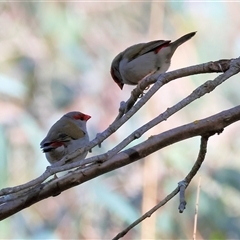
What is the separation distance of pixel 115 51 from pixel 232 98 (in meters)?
1.09

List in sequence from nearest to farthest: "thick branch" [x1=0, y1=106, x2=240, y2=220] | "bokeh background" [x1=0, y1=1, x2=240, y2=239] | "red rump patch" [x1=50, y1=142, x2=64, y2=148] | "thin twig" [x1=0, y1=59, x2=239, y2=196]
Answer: "thin twig" [x1=0, y1=59, x2=239, y2=196]
"thick branch" [x1=0, y1=106, x2=240, y2=220]
"red rump patch" [x1=50, y1=142, x2=64, y2=148]
"bokeh background" [x1=0, y1=1, x2=240, y2=239]

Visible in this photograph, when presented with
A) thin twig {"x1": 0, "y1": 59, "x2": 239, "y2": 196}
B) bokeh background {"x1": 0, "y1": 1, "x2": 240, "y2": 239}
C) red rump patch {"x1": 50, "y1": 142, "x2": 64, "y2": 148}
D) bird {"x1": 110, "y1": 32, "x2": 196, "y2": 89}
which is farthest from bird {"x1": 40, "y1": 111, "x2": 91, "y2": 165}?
bokeh background {"x1": 0, "y1": 1, "x2": 240, "y2": 239}

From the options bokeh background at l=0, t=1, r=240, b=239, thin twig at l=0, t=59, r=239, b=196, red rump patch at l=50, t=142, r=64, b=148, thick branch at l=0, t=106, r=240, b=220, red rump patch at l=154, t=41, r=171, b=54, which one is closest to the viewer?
thin twig at l=0, t=59, r=239, b=196

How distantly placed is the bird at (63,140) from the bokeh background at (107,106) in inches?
46.9

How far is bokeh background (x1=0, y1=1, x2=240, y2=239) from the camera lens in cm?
356

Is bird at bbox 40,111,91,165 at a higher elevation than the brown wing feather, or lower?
lower

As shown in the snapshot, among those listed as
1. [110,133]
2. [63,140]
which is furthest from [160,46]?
[110,133]

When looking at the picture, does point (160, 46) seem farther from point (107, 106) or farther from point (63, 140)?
point (107, 106)

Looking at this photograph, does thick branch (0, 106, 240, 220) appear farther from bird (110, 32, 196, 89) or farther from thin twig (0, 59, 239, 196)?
bird (110, 32, 196, 89)

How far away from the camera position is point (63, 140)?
2096mm

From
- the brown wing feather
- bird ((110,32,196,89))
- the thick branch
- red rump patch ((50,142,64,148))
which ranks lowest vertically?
the thick branch

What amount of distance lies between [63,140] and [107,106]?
1838 mm

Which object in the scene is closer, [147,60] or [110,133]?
[110,133]

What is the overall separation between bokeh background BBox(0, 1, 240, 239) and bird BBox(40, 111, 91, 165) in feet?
3.91
